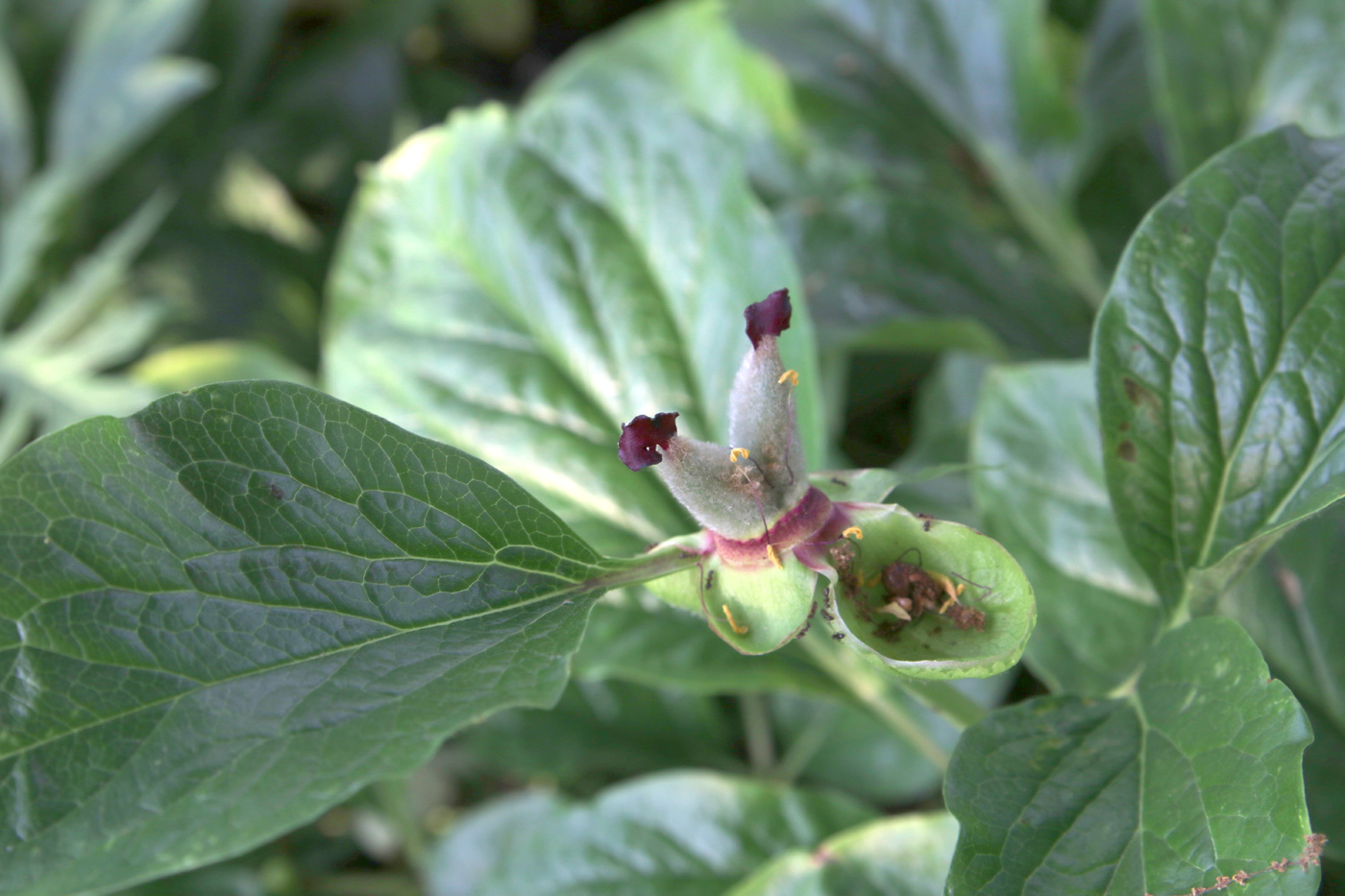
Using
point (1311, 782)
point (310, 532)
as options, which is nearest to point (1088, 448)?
point (1311, 782)

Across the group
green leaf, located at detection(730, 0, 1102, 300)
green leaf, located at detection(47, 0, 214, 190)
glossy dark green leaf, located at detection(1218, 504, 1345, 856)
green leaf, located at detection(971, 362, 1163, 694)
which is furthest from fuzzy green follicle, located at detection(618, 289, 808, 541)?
green leaf, located at detection(47, 0, 214, 190)

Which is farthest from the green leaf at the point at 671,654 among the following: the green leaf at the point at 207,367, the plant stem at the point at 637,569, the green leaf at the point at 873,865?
the green leaf at the point at 207,367

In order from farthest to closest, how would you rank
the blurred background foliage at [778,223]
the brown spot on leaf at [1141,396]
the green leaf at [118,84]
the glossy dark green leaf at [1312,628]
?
the green leaf at [118,84]
the blurred background foliage at [778,223]
the glossy dark green leaf at [1312,628]
the brown spot on leaf at [1141,396]

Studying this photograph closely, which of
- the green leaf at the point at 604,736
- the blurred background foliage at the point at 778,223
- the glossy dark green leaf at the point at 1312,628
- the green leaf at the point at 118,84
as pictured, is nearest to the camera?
the glossy dark green leaf at the point at 1312,628

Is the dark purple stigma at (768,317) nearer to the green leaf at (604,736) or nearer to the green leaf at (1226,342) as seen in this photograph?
the green leaf at (1226,342)

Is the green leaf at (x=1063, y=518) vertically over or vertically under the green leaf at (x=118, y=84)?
under

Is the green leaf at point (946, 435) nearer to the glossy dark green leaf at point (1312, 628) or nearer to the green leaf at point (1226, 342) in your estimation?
the glossy dark green leaf at point (1312, 628)

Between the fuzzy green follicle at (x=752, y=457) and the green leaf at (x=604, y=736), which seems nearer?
the fuzzy green follicle at (x=752, y=457)

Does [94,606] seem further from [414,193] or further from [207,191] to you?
[207,191]

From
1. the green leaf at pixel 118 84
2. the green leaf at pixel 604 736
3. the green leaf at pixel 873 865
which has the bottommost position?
the green leaf at pixel 604 736
